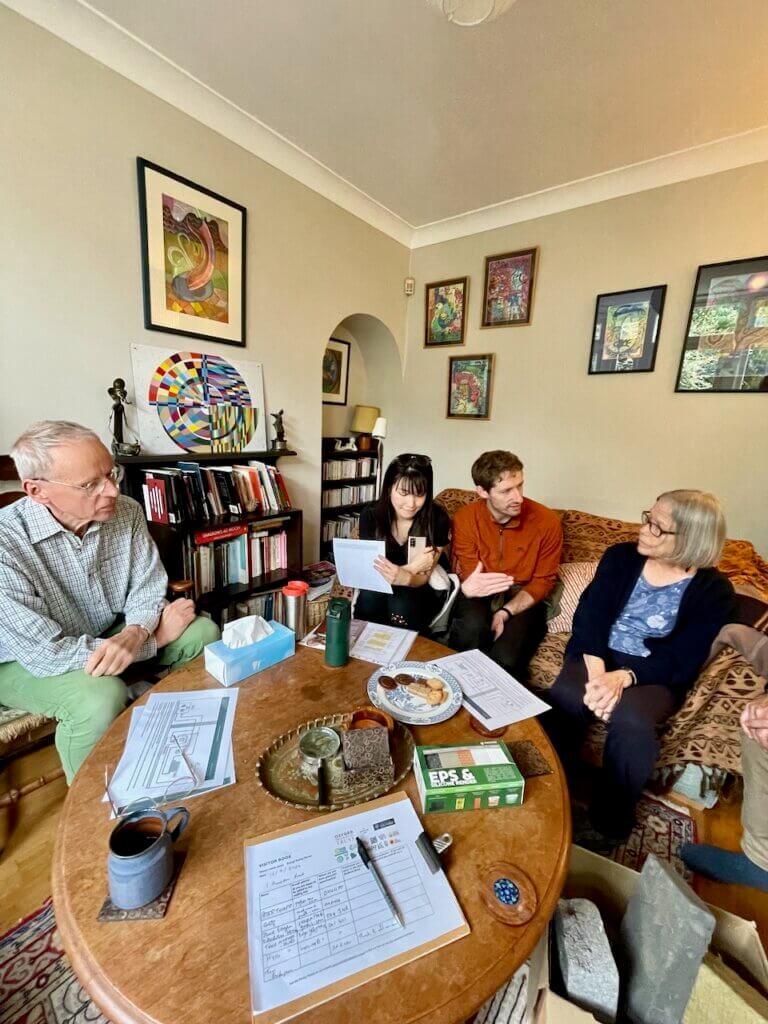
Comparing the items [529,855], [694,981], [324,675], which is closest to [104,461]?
[324,675]

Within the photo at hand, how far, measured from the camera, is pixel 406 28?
152 cm

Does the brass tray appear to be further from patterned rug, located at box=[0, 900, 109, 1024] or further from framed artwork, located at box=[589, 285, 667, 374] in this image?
framed artwork, located at box=[589, 285, 667, 374]

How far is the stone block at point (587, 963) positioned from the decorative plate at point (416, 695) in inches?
15.9

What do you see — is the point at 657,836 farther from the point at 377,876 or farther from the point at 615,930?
the point at 377,876

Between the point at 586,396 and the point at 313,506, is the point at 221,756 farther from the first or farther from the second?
the point at 586,396

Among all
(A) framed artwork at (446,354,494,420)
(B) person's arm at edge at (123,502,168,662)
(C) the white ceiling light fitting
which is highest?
(C) the white ceiling light fitting

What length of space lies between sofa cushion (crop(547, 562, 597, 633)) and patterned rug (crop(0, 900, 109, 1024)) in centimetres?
180

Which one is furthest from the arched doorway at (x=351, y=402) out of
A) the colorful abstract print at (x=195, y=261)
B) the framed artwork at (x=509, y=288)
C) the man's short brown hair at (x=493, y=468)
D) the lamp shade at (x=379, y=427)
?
the man's short brown hair at (x=493, y=468)

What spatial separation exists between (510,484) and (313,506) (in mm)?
1605

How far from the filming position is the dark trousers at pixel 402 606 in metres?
1.72

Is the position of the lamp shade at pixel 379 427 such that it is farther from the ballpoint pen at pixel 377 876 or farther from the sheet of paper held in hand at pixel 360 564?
the ballpoint pen at pixel 377 876

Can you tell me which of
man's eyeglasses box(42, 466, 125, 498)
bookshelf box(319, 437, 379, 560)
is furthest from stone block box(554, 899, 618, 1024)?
bookshelf box(319, 437, 379, 560)

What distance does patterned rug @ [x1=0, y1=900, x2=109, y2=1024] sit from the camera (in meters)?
0.85

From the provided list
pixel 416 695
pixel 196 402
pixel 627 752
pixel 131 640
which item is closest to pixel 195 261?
pixel 196 402
